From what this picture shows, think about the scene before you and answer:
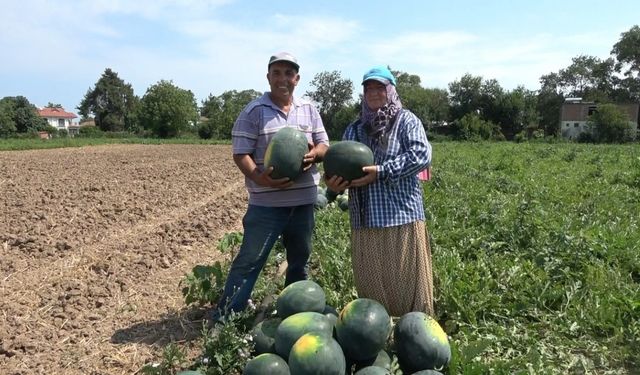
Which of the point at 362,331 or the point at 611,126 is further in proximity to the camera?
the point at 611,126

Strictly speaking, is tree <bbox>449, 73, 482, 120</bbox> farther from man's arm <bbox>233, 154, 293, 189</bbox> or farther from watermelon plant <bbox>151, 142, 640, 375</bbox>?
man's arm <bbox>233, 154, 293, 189</bbox>

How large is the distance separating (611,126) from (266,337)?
59.8 meters

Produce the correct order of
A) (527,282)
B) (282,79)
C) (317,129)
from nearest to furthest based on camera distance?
(282,79), (317,129), (527,282)

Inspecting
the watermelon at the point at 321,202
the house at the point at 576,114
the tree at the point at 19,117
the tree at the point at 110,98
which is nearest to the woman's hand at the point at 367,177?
the watermelon at the point at 321,202

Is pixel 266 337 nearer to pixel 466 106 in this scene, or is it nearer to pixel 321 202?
pixel 321 202

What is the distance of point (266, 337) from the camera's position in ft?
10.6

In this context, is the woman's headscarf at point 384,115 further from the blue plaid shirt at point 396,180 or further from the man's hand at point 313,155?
the man's hand at point 313,155

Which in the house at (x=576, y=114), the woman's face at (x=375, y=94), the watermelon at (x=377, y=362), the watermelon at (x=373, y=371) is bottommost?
the watermelon at (x=377, y=362)

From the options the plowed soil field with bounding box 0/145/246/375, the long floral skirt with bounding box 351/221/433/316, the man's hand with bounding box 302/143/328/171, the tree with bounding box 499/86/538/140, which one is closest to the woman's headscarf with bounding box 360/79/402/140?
the man's hand with bounding box 302/143/328/171

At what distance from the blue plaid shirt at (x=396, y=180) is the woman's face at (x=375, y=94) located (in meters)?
0.16

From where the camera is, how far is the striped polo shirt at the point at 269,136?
12.9 ft

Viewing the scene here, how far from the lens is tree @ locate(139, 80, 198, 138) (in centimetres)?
7412

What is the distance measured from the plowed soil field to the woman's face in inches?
96.8

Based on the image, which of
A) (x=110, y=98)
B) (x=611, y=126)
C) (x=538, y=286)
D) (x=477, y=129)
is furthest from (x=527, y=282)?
(x=110, y=98)
